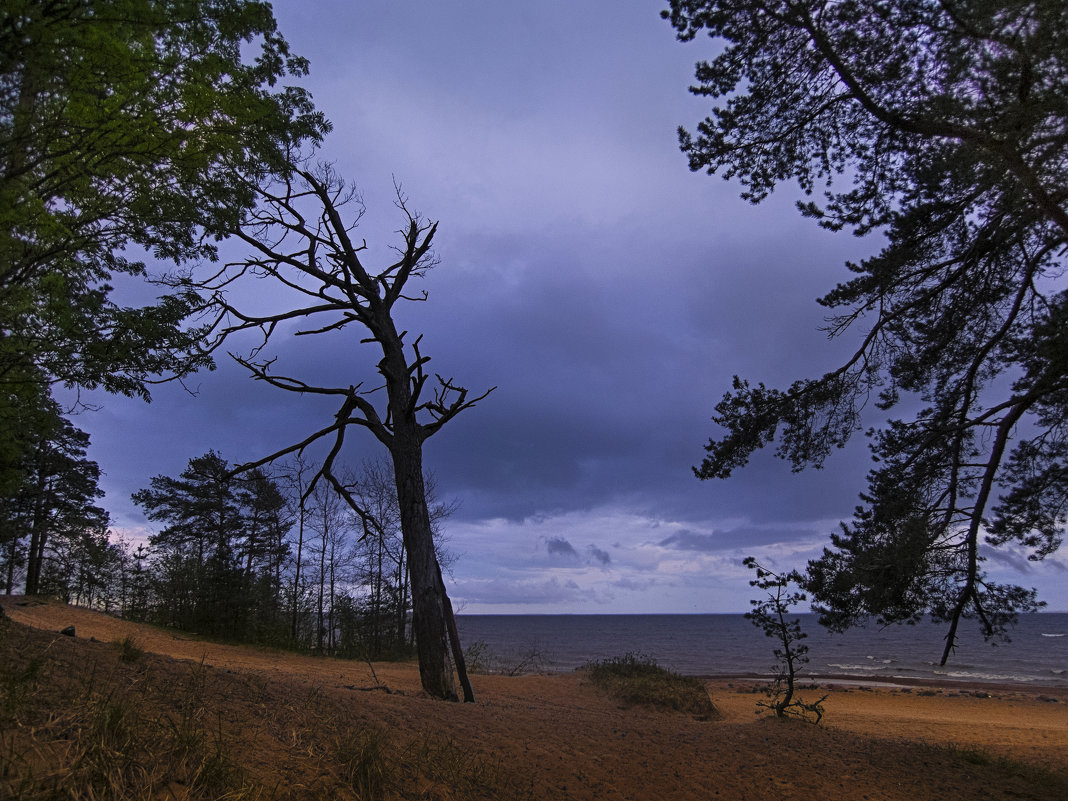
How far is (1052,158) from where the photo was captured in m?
5.66

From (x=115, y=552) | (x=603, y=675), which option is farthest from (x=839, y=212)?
(x=115, y=552)

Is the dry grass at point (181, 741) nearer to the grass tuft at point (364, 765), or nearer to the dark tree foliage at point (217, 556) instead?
the grass tuft at point (364, 765)

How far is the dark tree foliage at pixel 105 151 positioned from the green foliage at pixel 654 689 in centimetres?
1298

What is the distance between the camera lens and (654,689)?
595 inches

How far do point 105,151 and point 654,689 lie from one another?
15.5m

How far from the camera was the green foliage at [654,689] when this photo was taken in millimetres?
14445

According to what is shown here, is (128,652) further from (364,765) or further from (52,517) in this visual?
(52,517)

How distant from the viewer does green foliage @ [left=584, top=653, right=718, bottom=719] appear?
47.4 ft

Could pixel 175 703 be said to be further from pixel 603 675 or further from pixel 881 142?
pixel 603 675

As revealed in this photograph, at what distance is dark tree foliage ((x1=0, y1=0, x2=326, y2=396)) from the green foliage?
511 inches

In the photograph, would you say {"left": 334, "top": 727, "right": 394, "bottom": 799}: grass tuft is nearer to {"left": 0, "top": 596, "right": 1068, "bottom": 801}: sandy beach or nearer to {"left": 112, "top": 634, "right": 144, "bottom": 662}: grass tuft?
{"left": 0, "top": 596, "right": 1068, "bottom": 801}: sandy beach

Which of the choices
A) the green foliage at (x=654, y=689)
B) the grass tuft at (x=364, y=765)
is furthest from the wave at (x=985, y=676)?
the grass tuft at (x=364, y=765)

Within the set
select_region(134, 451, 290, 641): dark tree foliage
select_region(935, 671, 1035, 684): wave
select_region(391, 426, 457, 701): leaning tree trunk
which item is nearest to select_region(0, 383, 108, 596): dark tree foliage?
select_region(134, 451, 290, 641): dark tree foliage

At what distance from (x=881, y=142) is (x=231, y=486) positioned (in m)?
28.2
